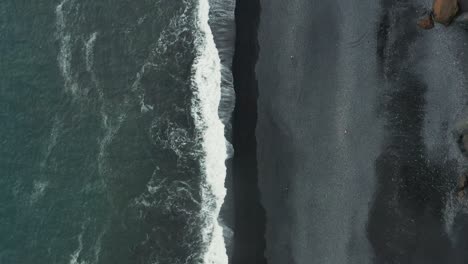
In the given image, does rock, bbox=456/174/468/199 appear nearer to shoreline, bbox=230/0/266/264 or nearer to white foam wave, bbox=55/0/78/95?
shoreline, bbox=230/0/266/264

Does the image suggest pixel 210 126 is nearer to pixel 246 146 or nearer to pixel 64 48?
pixel 246 146

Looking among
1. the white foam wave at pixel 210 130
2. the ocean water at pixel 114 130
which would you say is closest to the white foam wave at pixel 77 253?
the ocean water at pixel 114 130

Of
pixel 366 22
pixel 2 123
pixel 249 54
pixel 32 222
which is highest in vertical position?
pixel 366 22

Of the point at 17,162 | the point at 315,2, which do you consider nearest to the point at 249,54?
the point at 315,2

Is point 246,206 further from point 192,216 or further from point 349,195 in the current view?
point 349,195

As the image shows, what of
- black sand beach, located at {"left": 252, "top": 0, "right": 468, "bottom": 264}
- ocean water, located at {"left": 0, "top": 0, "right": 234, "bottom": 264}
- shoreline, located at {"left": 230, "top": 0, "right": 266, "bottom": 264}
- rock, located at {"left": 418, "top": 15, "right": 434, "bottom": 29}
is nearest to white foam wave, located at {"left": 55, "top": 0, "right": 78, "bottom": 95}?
ocean water, located at {"left": 0, "top": 0, "right": 234, "bottom": 264}

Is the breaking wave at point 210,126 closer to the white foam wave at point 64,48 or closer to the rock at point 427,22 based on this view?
the white foam wave at point 64,48

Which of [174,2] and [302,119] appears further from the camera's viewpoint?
[174,2]
